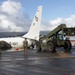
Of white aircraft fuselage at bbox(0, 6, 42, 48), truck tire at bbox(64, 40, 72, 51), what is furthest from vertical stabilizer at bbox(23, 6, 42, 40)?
truck tire at bbox(64, 40, 72, 51)

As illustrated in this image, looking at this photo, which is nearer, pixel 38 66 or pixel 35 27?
pixel 38 66

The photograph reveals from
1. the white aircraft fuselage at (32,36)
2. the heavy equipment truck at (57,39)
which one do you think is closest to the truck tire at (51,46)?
the heavy equipment truck at (57,39)

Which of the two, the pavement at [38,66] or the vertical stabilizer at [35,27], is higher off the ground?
the vertical stabilizer at [35,27]

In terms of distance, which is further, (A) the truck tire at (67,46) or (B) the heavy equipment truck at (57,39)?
(A) the truck tire at (67,46)

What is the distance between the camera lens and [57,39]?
123ft

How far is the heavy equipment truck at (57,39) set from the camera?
36156mm

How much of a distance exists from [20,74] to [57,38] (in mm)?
22962

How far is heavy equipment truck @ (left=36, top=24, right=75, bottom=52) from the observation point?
36.2m

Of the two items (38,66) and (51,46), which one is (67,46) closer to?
(51,46)

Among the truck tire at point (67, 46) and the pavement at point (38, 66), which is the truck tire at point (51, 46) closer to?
the truck tire at point (67, 46)

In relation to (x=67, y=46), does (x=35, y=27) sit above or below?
above

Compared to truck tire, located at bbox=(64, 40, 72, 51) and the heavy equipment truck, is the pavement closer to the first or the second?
the heavy equipment truck

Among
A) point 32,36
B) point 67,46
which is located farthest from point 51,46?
point 32,36

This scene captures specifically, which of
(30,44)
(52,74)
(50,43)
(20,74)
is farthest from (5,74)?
(30,44)
